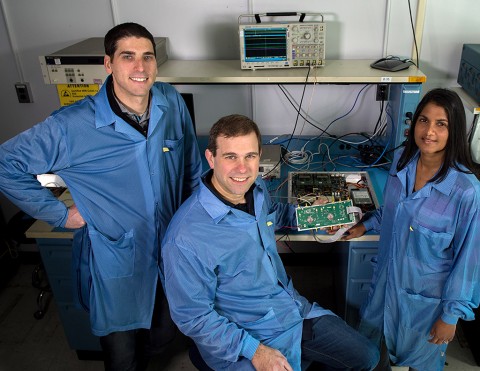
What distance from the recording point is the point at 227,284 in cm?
157

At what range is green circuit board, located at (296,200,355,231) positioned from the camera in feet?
6.21

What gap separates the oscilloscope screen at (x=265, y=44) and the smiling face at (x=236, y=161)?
895 mm

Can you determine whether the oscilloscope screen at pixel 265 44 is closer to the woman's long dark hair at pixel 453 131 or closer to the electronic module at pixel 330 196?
the electronic module at pixel 330 196

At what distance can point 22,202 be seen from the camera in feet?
5.38

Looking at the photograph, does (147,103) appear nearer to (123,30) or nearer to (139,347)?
(123,30)

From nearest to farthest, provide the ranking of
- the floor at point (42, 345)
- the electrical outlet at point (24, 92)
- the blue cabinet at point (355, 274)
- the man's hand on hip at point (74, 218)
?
the man's hand on hip at point (74, 218) → the blue cabinet at point (355, 274) → the floor at point (42, 345) → the electrical outlet at point (24, 92)

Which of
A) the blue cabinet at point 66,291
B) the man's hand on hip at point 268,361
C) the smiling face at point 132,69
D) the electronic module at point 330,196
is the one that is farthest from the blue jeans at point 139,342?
the smiling face at point 132,69

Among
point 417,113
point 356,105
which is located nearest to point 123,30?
point 417,113

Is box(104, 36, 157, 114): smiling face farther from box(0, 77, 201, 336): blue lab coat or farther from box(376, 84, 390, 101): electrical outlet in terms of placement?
box(376, 84, 390, 101): electrical outlet

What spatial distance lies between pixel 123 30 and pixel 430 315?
5.00 ft

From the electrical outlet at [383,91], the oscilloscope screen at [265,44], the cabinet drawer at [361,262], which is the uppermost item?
the oscilloscope screen at [265,44]

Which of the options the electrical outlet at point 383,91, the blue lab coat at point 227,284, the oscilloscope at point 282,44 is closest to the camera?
the blue lab coat at point 227,284

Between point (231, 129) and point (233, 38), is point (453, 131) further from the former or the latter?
point (233, 38)

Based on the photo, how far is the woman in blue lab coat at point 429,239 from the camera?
1.49 metres
